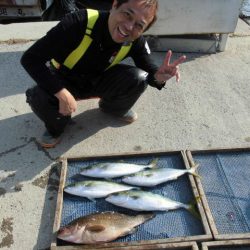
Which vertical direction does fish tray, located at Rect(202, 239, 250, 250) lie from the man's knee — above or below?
below

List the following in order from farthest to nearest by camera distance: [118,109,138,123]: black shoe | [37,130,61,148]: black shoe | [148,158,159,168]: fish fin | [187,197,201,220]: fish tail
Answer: [118,109,138,123]: black shoe → [37,130,61,148]: black shoe → [148,158,159,168]: fish fin → [187,197,201,220]: fish tail

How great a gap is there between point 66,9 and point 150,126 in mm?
3784

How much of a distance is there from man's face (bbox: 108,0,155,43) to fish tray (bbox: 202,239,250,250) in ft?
5.19

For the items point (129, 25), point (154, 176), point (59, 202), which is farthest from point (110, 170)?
point (129, 25)

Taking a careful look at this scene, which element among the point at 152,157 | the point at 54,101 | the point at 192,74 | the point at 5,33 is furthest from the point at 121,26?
the point at 5,33

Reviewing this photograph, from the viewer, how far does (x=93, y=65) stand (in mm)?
3264

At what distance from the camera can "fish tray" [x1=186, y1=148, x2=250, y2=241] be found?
8.27 ft

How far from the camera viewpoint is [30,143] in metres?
3.39

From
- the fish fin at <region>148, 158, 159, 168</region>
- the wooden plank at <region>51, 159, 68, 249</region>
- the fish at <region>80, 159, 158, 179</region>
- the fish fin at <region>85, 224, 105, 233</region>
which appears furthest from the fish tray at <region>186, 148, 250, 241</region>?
the wooden plank at <region>51, 159, 68, 249</region>

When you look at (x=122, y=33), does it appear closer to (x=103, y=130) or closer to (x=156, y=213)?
(x=103, y=130)

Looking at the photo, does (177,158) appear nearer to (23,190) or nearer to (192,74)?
(23,190)

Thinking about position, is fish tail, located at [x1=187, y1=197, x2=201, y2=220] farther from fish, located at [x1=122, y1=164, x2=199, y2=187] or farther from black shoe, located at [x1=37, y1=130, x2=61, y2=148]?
black shoe, located at [x1=37, y1=130, x2=61, y2=148]

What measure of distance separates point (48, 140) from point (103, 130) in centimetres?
53

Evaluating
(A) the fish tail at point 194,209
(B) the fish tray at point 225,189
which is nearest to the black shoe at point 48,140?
(B) the fish tray at point 225,189
